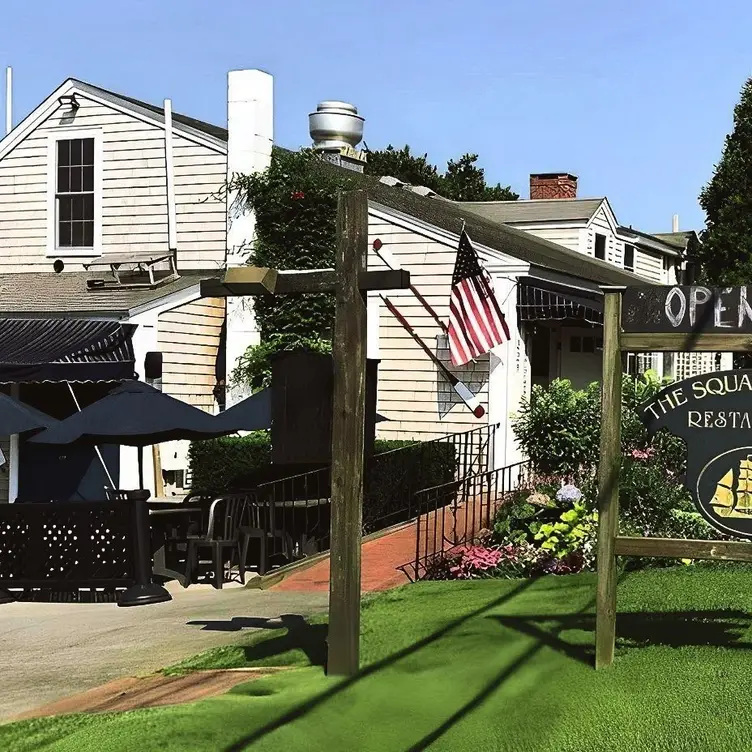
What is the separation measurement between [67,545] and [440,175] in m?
44.8

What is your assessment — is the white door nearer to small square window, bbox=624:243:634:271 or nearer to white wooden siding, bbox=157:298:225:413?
white wooden siding, bbox=157:298:225:413

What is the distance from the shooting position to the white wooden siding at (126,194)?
20438mm

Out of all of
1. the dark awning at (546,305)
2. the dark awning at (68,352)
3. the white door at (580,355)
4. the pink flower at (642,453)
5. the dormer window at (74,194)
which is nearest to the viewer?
the pink flower at (642,453)

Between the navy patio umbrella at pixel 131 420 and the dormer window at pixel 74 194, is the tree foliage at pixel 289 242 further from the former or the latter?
the navy patio umbrella at pixel 131 420

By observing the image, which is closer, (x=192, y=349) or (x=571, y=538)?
(x=571, y=538)

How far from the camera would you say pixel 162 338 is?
Result: 1852 centimetres

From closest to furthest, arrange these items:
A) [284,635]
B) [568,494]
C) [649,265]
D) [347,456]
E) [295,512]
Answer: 1. [347,456]
2. [284,635]
3. [568,494]
4. [295,512]
5. [649,265]

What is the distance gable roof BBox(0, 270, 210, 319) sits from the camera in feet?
59.6

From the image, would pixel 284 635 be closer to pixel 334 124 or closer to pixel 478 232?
pixel 478 232

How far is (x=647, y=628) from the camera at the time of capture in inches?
346

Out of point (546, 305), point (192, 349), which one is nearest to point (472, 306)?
point (546, 305)

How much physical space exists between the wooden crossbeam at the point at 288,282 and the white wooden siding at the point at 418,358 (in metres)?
10.2

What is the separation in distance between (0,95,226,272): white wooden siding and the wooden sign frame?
13195 mm

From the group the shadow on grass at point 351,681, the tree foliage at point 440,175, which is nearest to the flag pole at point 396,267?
the shadow on grass at point 351,681
